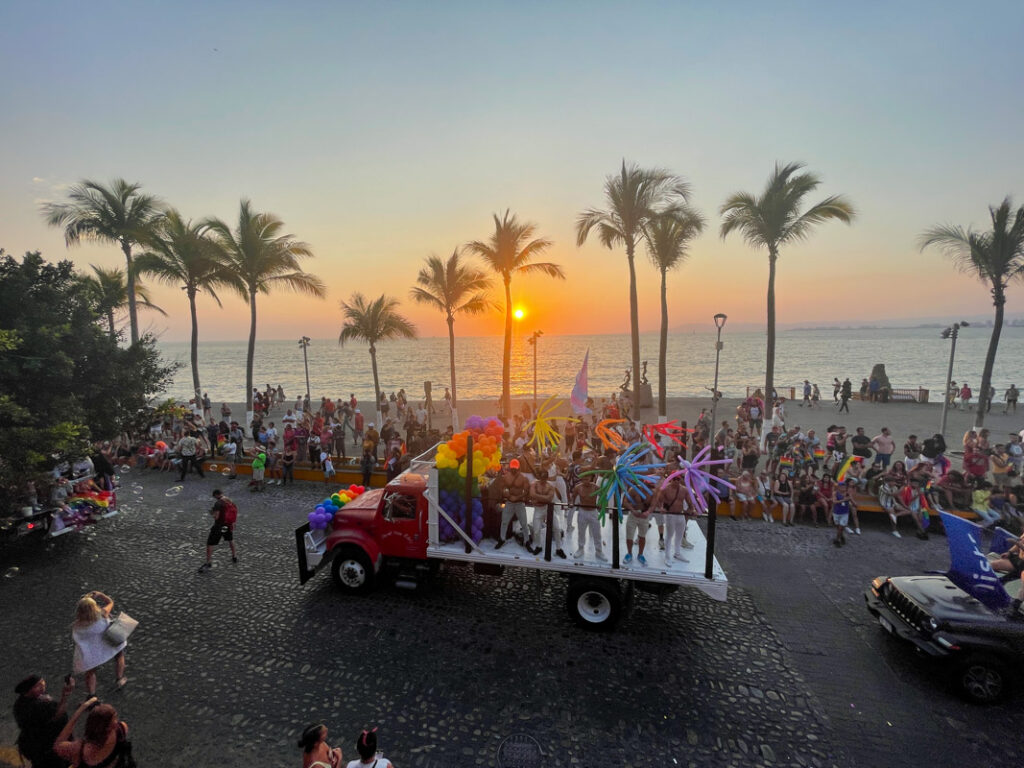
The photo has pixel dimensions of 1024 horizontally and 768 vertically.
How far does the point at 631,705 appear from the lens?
19.2 feet

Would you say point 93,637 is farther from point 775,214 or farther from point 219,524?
point 775,214

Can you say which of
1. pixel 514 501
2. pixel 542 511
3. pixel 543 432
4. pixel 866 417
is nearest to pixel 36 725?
pixel 514 501

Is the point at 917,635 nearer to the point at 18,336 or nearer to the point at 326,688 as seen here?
the point at 326,688

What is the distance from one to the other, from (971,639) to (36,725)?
1028 centimetres

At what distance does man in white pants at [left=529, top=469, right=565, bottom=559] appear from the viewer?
24.1ft

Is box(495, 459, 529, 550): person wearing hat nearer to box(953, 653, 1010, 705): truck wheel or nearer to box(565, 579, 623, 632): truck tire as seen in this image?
box(565, 579, 623, 632): truck tire

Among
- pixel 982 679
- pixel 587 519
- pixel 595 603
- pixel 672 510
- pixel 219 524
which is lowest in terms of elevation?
pixel 982 679

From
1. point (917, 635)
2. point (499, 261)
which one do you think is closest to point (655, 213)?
point (499, 261)

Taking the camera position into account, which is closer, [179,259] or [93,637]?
[93,637]

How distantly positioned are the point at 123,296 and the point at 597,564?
45.5 ft

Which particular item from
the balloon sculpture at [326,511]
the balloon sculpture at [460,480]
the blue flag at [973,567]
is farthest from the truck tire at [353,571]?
the blue flag at [973,567]

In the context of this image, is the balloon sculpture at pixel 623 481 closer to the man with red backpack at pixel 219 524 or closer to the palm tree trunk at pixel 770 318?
the man with red backpack at pixel 219 524

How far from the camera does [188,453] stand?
15.2m

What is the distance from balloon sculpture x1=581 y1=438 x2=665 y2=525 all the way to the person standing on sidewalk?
14129 millimetres
